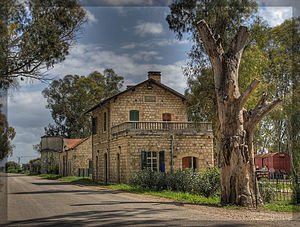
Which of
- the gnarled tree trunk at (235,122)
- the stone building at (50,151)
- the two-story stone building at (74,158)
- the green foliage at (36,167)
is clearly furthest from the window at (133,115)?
the green foliage at (36,167)

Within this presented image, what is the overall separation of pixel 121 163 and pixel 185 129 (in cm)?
509

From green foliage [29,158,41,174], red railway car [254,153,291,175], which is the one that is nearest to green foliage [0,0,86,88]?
red railway car [254,153,291,175]

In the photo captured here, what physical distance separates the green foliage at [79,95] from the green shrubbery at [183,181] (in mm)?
27911

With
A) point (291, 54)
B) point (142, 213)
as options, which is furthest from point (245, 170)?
point (291, 54)

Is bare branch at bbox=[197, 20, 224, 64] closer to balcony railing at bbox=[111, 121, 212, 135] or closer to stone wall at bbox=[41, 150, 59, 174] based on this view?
balcony railing at bbox=[111, 121, 212, 135]

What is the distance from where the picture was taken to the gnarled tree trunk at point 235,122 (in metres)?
12.8

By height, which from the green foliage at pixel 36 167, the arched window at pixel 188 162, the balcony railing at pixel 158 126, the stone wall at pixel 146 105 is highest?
the stone wall at pixel 146 105

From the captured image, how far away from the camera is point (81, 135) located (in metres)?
57.7

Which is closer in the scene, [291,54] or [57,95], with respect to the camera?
[291,54]

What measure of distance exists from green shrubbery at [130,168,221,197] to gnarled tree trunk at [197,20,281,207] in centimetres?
317

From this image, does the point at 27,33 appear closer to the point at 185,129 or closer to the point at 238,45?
the point at 238,45

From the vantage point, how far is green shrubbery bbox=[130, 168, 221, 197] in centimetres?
1658

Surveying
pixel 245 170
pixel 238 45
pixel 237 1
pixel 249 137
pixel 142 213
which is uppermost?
pixel 237 1

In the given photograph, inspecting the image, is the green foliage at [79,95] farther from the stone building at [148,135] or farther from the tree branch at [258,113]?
the tree branch at [258,113]
